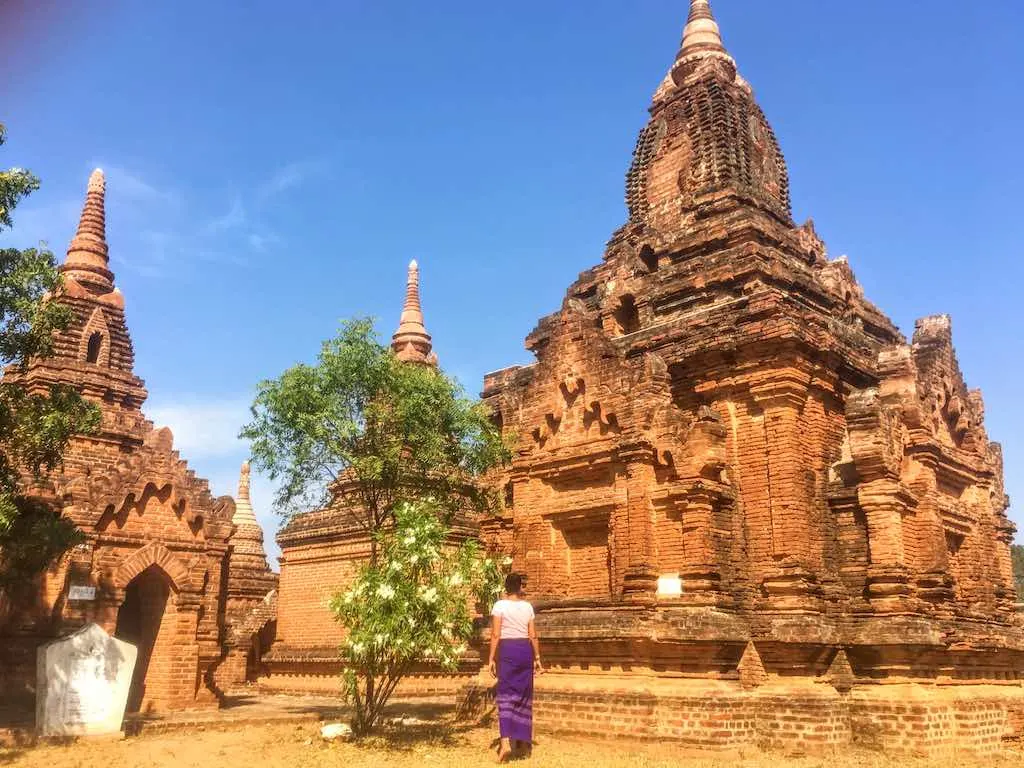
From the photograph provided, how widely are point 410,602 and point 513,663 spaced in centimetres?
225

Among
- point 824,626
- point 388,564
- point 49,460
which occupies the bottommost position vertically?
point 824,626

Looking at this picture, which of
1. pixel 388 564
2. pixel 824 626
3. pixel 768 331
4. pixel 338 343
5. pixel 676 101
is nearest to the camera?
pixel 388 564

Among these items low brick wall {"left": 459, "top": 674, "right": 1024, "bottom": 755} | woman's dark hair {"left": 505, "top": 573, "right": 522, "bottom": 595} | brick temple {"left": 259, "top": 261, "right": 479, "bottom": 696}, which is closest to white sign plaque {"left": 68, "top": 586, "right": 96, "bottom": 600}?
brick temple {"left": 259, "top": 261, "right": 479, "bottom": 696}

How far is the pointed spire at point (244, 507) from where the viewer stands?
121 feet

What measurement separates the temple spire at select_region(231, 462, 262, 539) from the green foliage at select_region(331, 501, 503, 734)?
22.9m

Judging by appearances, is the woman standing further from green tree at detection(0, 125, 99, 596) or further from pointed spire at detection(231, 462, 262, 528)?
pointed spire at detection(231, 462, 262, 528)

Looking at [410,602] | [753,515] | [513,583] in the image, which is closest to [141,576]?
[513,583]

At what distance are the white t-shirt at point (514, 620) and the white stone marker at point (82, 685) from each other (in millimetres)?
7336

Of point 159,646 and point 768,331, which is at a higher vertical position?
point 768,331

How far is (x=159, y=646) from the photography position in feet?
68.5

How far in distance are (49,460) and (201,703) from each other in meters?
7.95

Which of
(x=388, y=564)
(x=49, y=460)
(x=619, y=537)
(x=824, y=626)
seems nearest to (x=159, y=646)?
(x=49, y=460)

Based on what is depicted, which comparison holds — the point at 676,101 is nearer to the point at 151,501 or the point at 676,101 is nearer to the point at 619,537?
the point at 619,537

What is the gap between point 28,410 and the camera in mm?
15305
